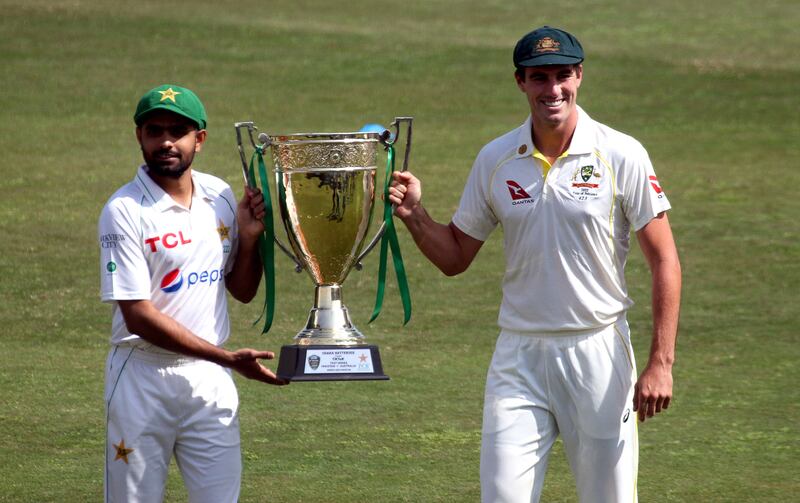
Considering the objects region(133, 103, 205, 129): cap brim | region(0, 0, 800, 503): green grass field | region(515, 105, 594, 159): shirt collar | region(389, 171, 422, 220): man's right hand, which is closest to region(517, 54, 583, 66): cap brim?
region(515, 105, 594, 159): shirt collar

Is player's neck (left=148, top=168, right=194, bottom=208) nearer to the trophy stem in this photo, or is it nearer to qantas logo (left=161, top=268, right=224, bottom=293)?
qantas logo (left=161, top=268, right=224, bottom=293)

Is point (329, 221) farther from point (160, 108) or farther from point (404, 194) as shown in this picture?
point (160, 108)

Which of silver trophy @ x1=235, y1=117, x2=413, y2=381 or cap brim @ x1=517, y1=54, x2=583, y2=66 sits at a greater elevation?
cap brim @ x1=517, y1=54, x2=583, y2=66

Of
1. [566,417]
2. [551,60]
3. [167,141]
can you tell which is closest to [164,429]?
[167,141]

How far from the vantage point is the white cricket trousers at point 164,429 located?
4.57 meters

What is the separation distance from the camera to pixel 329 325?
201 inches

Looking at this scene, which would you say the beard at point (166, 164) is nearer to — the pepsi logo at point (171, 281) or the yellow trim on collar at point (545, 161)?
the pepsi logo at point (171, 281)

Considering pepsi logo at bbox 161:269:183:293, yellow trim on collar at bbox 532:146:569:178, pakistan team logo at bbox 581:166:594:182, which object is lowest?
pepsi logo at bbox 161:269:183:293

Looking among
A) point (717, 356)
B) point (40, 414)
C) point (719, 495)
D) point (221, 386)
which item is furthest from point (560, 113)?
point (717, 356)

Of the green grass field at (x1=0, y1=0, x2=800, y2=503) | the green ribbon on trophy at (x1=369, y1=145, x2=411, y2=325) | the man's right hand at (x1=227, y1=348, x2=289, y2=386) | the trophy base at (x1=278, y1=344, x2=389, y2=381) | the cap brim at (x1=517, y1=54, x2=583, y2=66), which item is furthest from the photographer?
the green grass field at (x1=0, y1=0, x2=800, y2=503)

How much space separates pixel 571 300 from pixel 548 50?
836 millimetres

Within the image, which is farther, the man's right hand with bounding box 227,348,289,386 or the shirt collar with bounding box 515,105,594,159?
the shirt collar with bounding box 515,105,594,159

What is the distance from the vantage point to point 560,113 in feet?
15.5

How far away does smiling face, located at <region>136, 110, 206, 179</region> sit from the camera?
4.55m
